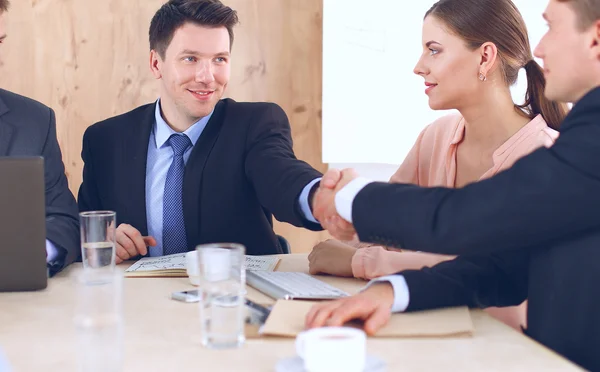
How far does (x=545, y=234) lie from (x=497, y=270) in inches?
9.2

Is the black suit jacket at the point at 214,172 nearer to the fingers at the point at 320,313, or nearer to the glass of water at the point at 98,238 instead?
the glass of water at the point at 98,238

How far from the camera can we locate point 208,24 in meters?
2.48

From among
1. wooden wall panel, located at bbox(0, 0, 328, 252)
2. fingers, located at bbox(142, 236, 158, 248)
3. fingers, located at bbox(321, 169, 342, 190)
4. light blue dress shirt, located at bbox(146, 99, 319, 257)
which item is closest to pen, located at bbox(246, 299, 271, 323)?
fingers, located at bbox(321, 169, 342, 190)

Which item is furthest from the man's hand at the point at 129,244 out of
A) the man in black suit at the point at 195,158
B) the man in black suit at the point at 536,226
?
the man in black suit at the point at 536,226

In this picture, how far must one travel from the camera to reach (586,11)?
50.9 inches

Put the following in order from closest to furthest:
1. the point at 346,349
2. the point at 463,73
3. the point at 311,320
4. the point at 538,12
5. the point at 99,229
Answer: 1. the point at 346,349
2. the point at 311,320
3. the point at 99,229
4. the point at 463,73
5. the point at 538,12

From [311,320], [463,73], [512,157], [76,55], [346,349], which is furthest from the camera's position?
[76,55]

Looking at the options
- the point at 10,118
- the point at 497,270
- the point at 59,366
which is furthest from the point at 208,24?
the point at 59,366

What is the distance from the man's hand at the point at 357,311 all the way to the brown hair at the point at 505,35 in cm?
118

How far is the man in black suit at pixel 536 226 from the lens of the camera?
1.16 meters

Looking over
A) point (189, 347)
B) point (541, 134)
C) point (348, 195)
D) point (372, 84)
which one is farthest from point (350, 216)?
point (372, 84)

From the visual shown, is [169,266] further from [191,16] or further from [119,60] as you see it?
[119,60]

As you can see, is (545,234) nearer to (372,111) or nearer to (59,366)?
(59,366)

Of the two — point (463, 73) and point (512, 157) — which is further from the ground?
point (463, 73)
